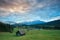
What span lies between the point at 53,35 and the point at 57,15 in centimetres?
36

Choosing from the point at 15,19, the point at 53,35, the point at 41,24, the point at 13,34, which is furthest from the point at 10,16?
the point at 53,35

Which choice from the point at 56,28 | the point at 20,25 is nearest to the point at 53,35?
the point at 56,28

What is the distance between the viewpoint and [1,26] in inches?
102

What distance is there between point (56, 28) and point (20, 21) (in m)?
0.64

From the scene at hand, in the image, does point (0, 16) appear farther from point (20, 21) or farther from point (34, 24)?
point (34, 24)

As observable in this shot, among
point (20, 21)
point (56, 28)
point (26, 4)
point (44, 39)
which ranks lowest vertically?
point (44, 39)

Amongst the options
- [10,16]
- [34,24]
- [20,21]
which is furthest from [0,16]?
[34,24]

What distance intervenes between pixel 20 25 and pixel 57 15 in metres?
0.67

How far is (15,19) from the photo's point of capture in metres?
2.57

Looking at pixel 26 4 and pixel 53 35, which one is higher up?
pixel 26 4

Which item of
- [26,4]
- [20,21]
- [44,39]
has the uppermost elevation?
[26,4]

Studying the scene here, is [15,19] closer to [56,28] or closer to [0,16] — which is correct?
[0,16]

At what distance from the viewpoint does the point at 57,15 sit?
8.23ft

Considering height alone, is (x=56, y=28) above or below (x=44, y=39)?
above
